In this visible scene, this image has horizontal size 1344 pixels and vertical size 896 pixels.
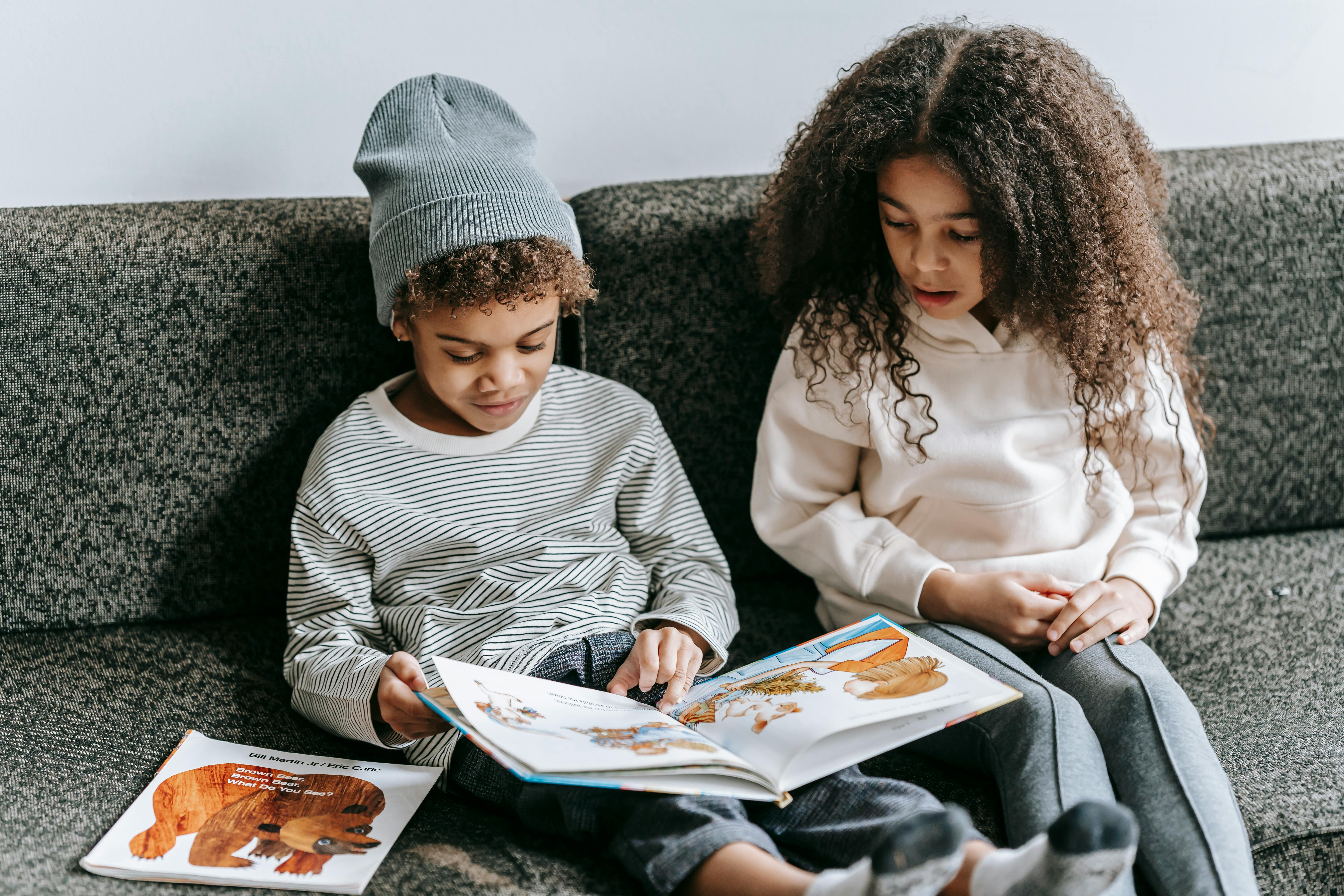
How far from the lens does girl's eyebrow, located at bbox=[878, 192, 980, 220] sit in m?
1.12

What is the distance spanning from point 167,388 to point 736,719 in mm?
788

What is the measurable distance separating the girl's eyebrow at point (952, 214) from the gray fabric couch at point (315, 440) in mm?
287

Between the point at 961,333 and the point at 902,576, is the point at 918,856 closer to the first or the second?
the point at 902,576

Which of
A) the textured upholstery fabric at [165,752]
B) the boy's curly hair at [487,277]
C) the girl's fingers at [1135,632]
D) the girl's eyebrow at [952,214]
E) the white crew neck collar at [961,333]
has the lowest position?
the textured upholstery fabric at [165,752]

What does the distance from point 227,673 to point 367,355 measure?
41cm

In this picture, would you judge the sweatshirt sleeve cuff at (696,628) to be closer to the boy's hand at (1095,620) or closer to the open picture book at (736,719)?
the open picture book at (736,719)

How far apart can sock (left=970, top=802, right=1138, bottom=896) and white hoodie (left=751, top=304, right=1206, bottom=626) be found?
46cm

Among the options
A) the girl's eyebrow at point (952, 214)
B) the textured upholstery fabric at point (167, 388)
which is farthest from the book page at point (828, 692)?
the textured upholstery fabric at point (167, 388)

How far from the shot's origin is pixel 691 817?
0.87 meters

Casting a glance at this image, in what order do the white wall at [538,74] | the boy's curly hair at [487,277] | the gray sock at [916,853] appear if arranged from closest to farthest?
the gray sock at [916,853] < the boy's curly hair at [487,277] < the white wall at [538,74]

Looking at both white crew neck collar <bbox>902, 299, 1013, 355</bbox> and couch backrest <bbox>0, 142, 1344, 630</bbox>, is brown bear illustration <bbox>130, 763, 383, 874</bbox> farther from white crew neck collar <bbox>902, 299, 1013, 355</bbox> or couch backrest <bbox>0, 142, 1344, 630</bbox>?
white crew neck collar <bbox>902, 299, 1013, 355</bbox>

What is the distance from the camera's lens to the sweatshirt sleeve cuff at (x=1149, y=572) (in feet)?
3.91

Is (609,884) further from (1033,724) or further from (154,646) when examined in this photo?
(154,646)

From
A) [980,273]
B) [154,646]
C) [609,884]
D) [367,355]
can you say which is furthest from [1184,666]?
[154,646]
